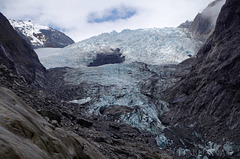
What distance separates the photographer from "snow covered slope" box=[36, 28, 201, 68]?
32.9 meters

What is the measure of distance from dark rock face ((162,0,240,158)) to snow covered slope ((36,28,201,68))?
44.9ft

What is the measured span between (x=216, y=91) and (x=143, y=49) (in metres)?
22.7

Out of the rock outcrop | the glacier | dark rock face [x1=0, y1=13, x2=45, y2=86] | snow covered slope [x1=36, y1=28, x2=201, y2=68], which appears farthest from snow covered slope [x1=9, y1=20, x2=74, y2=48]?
the rock outcrop

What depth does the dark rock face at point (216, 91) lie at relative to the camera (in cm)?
1209

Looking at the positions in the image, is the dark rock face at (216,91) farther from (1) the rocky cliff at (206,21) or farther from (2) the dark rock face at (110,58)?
(1) the rocky cliff at (206,21)

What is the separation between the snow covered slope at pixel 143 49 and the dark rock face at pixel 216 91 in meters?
13.7

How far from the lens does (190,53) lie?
33.1 metres

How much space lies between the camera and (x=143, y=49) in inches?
1430

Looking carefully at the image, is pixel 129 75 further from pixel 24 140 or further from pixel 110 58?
pixel 24 140

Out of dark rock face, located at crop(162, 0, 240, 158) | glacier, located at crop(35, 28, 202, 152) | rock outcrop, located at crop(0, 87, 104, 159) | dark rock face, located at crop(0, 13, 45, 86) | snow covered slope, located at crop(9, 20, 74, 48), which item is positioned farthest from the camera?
snow covered slope, located at crop(9, 20, 74, 48)

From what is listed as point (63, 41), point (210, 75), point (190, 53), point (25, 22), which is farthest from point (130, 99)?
point (25, 22)

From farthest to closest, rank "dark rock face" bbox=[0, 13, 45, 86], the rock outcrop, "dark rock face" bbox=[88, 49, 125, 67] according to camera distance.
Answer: "dark rock face" bbox=[88, 49, 125, 67]
"dark rock face" bbox=[0, 13, 45, 86]
the rock outcrop

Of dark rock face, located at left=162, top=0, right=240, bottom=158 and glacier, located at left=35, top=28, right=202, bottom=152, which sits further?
glacier, located at left=35, top=28, right=202, bottom=152

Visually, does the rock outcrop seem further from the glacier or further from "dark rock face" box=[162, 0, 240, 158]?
the glacier
